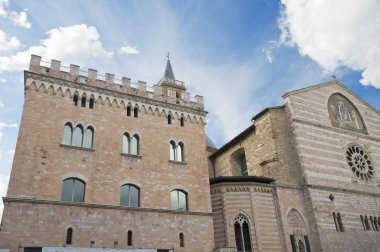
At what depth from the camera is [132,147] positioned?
19219mm

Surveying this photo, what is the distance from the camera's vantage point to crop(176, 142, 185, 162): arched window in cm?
2052

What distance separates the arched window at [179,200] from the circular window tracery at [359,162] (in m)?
13.5

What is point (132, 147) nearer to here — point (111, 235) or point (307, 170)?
point (111, 235)

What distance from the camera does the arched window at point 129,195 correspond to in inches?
693

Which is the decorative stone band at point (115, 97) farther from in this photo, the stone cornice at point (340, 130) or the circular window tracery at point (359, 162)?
the circular window tracery at point (359, 162)

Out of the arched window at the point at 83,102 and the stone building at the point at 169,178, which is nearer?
the stone building at the point at 169,178

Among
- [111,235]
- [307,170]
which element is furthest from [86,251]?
[307,170]

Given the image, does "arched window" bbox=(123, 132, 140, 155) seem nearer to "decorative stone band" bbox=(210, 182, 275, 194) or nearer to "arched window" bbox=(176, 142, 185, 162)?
"arched window" bbox=(176, 142, 185, 162)

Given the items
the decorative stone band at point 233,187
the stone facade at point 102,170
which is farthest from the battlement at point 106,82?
the decorative stone band at point 233,187

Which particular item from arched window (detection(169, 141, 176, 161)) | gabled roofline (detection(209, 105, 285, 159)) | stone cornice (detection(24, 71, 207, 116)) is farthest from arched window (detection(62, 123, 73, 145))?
gabled roofline (detection(209, 105, 285, 159))

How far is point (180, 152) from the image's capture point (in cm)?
2075

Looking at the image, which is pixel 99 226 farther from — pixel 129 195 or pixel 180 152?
pixel 180 152

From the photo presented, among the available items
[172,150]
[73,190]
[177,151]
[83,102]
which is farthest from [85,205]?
[177,151]

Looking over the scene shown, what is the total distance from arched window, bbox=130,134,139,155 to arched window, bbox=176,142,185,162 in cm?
253
